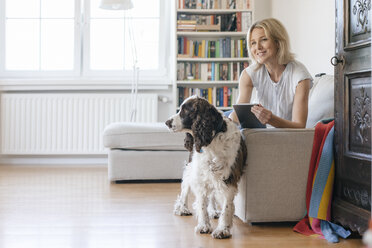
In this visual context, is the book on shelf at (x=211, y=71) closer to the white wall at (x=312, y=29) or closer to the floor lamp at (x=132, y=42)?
the floor lamp at (x=132, y=42)

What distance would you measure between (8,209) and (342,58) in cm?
189

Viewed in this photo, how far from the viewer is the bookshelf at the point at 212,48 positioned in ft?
14.9

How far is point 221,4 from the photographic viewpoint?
15.0ft

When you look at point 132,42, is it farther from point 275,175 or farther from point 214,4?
point 275,175

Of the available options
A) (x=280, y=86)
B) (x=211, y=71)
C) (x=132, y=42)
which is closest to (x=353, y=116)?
(x=280, y=86)

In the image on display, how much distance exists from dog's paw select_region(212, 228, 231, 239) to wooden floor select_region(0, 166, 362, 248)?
25mm

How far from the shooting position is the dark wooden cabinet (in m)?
1.69

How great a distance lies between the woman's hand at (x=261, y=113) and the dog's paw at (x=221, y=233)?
0.52 m

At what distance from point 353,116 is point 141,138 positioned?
6.28ft

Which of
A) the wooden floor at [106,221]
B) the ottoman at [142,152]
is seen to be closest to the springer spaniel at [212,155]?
the wooden floor at [106,221]

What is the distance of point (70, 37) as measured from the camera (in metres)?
4.82

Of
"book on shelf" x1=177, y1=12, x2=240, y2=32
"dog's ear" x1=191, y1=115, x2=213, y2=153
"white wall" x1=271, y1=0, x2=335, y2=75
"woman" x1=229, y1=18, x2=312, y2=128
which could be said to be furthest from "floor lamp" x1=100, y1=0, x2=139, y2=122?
"dog's ear" x1=191, y1=115, x2=213, y2=153

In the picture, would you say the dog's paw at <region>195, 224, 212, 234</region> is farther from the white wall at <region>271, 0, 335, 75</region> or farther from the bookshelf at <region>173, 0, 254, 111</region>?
the bookshelf at <region>173, 0, 254, 111</region>

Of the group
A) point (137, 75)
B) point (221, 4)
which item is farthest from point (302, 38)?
point (137, 75)
